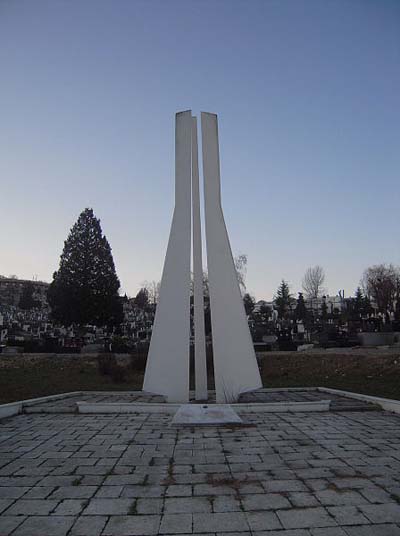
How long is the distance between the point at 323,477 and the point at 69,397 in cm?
670

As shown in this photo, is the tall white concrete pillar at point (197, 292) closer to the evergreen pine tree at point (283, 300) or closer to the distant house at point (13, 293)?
the evergreen pine tree at point (283, 300)

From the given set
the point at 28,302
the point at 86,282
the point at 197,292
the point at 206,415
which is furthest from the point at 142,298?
the point at 206,415

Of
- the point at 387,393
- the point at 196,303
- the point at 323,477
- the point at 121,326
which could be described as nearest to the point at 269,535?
the point at 323,477

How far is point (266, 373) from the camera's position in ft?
48.9

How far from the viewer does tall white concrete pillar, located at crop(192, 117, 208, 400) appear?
8234 mm

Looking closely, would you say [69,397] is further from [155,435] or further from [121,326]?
[121,326]

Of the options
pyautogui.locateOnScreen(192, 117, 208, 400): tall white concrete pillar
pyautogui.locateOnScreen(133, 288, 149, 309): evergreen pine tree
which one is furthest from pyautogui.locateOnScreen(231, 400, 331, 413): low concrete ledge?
pyautogui.locateOnScreen(133, 288, 149, 309): evergreen pine tree

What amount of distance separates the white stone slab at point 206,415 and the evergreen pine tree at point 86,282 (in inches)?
978

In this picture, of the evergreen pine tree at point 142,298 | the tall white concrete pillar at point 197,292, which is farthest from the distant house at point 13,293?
the tall white concrete pillar at point 197,292

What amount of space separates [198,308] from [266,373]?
7.62m

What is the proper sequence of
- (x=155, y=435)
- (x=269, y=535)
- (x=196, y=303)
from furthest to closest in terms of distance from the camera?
1. (x=196, y=303)
2. (x=155, y=435)
3. (x=269, y=535)

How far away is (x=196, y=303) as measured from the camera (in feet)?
27.7

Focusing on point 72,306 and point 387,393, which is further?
point 72,306

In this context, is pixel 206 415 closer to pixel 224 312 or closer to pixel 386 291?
pixel 224 312
